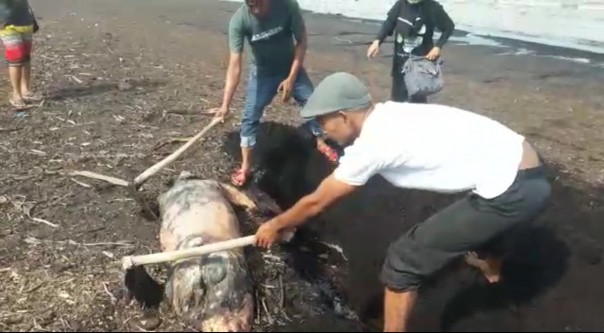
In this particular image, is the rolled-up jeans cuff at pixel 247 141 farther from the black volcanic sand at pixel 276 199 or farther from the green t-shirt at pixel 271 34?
the green t-shirt at pixel 271 34

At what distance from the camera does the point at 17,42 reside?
7.69m

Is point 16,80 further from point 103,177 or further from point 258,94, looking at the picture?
point 258,94

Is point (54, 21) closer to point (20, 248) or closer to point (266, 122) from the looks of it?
point (266, 122)

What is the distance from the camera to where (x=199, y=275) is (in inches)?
160

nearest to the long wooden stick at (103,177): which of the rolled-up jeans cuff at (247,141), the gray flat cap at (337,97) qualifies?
the rolled-up jeans cuff at (247,141)

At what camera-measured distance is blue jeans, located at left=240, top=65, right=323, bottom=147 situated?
5.94 m

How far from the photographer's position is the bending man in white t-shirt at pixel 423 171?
11.5 feet

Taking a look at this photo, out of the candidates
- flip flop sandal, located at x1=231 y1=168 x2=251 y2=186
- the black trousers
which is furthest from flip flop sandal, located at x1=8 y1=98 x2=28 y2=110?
the black trousers

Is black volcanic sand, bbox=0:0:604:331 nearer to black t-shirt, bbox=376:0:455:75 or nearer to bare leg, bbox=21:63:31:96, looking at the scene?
bare leg, bbox=21:63:31:96

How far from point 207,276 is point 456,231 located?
1.37 metres

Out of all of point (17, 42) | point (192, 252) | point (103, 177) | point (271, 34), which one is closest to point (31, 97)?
point (17, 42)

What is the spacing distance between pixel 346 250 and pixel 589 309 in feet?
5.24

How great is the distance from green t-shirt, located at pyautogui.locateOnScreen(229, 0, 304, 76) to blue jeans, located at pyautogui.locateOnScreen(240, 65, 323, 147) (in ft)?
0.21

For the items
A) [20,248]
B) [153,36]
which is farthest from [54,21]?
[20,248]
